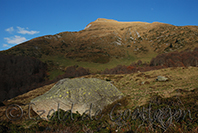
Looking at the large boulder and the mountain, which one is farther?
the mountain

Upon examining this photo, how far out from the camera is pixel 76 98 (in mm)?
10984

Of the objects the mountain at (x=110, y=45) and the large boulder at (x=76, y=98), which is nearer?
the large boulder at (x=76, y=98)

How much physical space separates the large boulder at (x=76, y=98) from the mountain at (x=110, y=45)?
120m

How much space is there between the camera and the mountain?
139 meters

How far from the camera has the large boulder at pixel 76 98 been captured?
10.5 meters

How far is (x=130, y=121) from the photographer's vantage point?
26.1 feet

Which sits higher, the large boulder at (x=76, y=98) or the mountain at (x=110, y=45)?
the mountain at (x=110, y=45)

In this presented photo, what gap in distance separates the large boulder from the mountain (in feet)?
394

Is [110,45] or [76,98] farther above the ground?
[110,45]

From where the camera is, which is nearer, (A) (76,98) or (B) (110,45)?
(A) (76,98)

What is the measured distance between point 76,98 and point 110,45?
16435cm

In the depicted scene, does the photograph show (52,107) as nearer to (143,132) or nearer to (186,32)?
(143,132)

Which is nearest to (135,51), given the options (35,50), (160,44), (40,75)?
(160,44)

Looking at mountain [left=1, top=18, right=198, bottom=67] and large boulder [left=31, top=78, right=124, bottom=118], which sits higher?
mountain [left=1, top=18, right=198, bottom=67]
